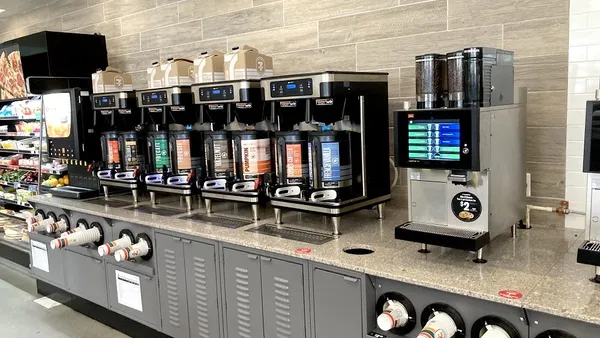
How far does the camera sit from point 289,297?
8.02ft

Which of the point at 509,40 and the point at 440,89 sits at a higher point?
the point at 509,40

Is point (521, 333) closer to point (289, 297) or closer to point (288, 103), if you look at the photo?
point (289, 297)

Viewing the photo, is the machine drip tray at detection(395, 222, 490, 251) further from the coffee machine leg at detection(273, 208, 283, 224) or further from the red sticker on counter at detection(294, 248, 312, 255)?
the coffee machine leg at detection(273, 208, 283, 224)

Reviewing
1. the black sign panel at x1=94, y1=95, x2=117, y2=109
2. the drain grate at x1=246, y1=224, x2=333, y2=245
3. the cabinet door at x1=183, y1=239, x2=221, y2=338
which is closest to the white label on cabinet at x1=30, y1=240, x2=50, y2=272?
the black sign panel at x1=94, y1=95, x2=117, y2=109

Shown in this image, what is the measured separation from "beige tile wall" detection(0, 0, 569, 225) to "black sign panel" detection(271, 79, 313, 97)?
2.53 ft

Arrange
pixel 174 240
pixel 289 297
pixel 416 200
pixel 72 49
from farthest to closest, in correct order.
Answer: pixel 72 49 < pixel 174 240 < pixel 289 297 < pixel 416 200

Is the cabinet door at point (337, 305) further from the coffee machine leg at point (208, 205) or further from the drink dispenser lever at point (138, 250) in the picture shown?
the drink dispenser lever at point (138, 250)

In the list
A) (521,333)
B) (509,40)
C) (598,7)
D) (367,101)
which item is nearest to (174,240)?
(367,101)

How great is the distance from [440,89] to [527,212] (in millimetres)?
850

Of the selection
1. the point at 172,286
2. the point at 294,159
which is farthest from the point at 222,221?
the point at 294,159

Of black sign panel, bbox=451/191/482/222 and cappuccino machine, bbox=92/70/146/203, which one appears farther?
cappuccino machine, bbox=92/70/146/203

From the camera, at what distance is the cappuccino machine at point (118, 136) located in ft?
12.2

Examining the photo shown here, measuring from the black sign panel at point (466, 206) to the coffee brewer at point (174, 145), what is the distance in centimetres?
176

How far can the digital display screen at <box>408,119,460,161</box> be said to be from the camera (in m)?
1.99
